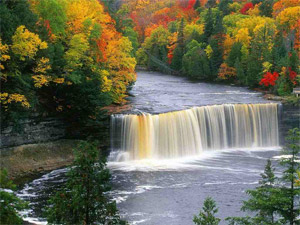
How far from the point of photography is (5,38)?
107 ft

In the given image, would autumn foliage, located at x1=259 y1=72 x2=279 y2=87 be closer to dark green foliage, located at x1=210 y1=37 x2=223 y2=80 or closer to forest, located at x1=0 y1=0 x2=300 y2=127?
forest, located at x1=0 y1=0 x2=300 y2=127

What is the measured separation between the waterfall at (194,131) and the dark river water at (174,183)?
1.02 m

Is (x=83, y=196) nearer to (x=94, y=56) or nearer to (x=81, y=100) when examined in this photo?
(x=81, y=100)

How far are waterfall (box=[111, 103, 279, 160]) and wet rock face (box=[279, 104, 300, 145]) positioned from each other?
2.07 ft

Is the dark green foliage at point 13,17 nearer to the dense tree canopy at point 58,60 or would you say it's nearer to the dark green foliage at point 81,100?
the dense tree canopy at point 58,60

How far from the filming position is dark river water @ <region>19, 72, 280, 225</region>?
27.7 metres

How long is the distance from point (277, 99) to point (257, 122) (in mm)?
5757

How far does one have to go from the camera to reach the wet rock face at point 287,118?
46.6 meters

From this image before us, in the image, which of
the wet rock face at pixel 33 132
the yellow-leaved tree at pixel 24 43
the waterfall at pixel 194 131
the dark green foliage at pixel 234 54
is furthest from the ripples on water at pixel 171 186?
the dark green foliage at pixel 234 54

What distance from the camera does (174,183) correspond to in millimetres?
32500

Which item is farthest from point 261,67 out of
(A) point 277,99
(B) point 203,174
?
(B) point 203,174

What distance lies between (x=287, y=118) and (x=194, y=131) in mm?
10337

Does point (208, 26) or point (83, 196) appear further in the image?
point (208, 26)

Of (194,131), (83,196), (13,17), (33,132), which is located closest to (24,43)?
(13,17)
